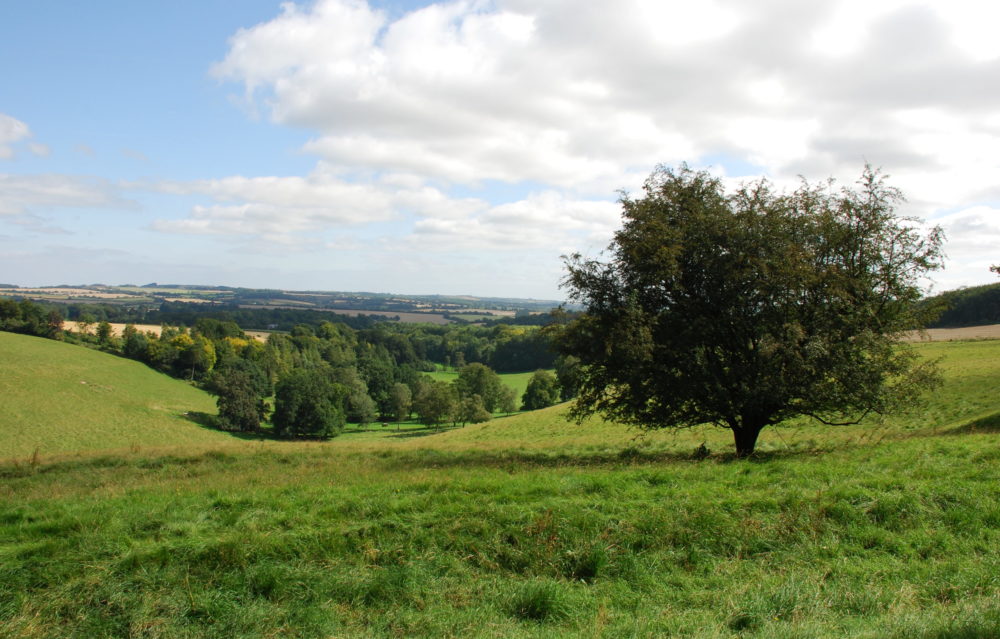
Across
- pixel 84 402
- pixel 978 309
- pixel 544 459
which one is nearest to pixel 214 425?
pixel 84 402

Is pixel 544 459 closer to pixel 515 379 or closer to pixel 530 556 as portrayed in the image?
pixel 530 556

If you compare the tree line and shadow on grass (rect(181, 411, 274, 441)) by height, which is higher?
the tree line

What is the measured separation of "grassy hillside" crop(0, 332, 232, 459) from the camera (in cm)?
5069

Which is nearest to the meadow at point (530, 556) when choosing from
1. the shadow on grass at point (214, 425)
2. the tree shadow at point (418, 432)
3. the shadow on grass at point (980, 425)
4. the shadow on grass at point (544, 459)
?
the shadow on grass at point (544, 459)

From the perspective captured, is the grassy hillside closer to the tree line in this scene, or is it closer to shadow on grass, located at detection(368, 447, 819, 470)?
the tree line

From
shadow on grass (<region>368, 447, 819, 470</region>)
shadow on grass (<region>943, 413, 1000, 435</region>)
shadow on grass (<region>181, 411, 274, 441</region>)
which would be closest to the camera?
shadow on grass (<region>368, 447, 819, 470</region>)

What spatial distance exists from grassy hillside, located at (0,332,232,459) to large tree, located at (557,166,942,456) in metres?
38.3

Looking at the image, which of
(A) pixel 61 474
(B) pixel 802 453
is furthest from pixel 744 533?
(A) pixel 61 474

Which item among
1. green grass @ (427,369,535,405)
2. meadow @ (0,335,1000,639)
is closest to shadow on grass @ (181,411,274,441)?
green grass @ (427,369,535,405)

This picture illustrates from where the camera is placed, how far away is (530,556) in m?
7.16

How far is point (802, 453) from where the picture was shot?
14.3 metres

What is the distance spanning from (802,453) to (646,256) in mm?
6700

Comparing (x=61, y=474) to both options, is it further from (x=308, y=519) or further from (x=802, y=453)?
(x=802, y=453)

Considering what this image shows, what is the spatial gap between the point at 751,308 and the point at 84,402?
Answer: 74.7 m
